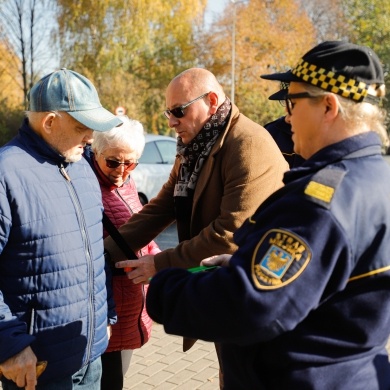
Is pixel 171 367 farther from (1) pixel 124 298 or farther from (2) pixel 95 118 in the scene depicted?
(2) pixel 95 118

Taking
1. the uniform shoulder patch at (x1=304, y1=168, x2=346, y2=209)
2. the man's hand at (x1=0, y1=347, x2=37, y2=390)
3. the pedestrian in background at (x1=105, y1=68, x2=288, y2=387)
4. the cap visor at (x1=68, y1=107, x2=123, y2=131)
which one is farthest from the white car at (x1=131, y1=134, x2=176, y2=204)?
the uniform shoulder patch at (x1=304, y1=168, x2=346, y2=209)

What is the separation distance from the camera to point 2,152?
229 centimetres

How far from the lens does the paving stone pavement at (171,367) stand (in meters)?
4.27

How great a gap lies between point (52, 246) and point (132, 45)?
80.1 feet

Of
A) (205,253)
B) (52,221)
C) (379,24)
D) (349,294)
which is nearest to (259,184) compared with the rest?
(205,253)

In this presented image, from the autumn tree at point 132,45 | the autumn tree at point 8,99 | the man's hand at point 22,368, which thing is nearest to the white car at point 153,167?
the man's hand at point 22,368

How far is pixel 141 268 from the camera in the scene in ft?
9.48

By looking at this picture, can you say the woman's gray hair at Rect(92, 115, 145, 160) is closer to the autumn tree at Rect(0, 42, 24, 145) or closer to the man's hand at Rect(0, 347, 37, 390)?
the man's hand at Rect(0, 347, 37, 390)

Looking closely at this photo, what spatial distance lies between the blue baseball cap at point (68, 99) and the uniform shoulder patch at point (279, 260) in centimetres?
110

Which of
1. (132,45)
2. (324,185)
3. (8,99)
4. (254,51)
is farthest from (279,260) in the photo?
(254,51)

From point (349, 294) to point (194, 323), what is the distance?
1.47 ft

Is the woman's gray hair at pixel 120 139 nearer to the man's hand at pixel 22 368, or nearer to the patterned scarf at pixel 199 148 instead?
the patterned scarf at pixel 199 148

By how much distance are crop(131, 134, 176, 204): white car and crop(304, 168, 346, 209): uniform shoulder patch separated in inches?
364

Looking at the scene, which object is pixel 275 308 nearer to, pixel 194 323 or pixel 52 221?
pixel 194 323
